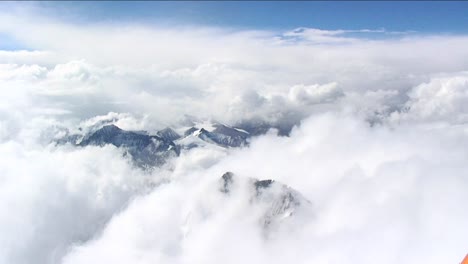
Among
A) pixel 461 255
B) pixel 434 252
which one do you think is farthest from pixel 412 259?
pixel 461 255

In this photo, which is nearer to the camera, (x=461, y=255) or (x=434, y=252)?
(x=461, y=255)

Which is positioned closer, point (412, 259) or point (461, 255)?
point (461, 255)

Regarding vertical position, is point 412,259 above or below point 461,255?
below

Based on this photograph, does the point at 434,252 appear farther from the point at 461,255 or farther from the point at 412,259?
the point at 461,255

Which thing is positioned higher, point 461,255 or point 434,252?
point 461,255
